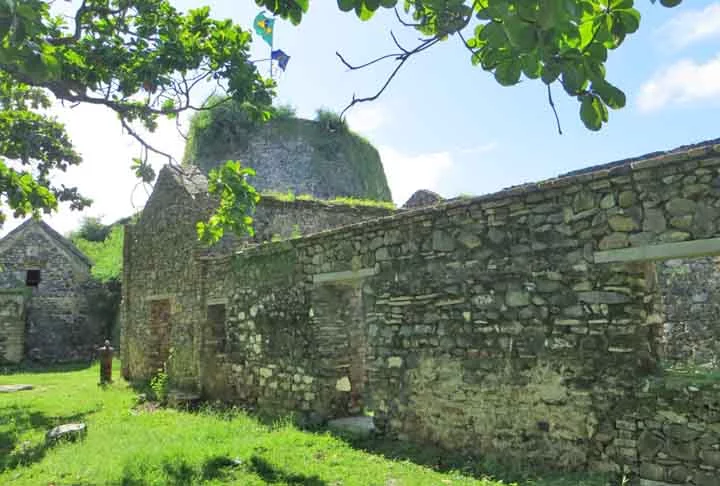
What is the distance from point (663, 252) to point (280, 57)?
638cm

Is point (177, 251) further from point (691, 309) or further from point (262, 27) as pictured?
point (691, 309)

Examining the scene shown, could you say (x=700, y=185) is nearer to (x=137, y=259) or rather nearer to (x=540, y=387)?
(x=540, y=387)

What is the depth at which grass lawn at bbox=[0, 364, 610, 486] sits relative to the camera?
18.9 feet

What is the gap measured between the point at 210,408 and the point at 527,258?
697cm

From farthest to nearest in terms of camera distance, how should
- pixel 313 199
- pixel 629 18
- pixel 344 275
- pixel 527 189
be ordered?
pixel 313 199 → pixel 344 275 → pixel 527 189 → pixel 629 18

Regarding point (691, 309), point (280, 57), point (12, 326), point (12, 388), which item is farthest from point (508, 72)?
point (12, 326)

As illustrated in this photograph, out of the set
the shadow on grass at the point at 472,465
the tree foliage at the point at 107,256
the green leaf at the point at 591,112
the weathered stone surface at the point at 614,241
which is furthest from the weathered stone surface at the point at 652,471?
the tree foliage at the point at 107,256

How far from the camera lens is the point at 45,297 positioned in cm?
2278

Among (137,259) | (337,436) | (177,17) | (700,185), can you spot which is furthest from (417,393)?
(137,259)

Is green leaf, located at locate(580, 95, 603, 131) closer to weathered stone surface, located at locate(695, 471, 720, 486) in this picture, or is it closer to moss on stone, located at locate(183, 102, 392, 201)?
weathered stone surface, located at locate(695, 471, 720, 486)

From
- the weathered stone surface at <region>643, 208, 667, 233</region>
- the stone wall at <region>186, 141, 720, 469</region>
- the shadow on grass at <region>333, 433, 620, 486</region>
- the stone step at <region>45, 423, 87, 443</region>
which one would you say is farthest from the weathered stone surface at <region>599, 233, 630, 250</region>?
the stone step at <region>45, 423, 87, 443</region>

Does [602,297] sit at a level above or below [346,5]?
below

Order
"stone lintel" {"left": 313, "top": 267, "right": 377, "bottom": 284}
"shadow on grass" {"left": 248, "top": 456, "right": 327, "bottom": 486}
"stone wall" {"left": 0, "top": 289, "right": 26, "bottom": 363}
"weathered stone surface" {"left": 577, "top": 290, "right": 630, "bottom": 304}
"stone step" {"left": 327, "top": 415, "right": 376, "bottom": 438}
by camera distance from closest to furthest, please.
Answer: "weathered stone surface" {"left": 577, "top": 290, "right": 630, "bottom": 304} → "shadow on grass" {"left": 248, "top": 456, "right": 327, "bottom": 486} → "stone step" {"left": 327, "top": 415, "right": 376, "bottom": 438} → "stone lintel" {"left": 313, "top": 267, "right": 377, "bottom": 284} → "stone wall" {"left": 0, "top": 289, "right": 26, "bottom": 363}

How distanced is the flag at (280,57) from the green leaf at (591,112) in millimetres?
6981
